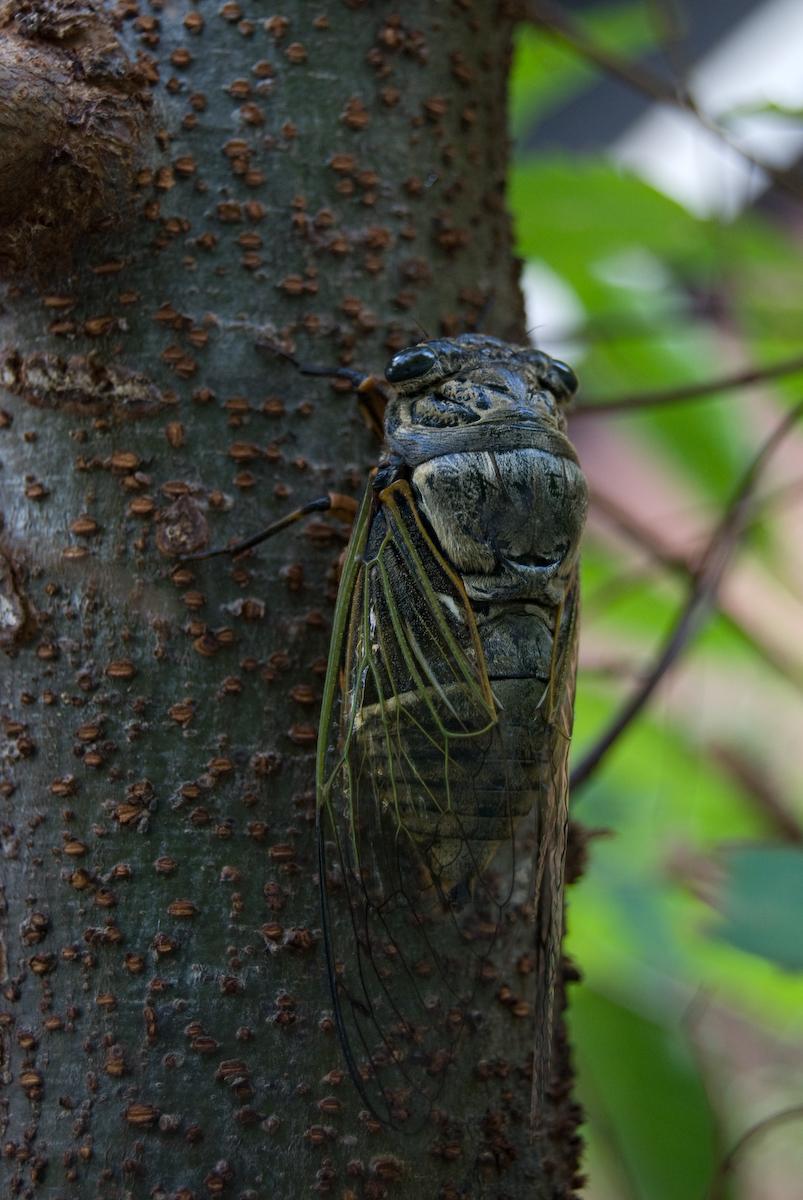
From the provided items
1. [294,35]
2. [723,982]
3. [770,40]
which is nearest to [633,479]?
[770,40]

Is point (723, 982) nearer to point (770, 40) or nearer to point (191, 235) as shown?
point (191, 235)

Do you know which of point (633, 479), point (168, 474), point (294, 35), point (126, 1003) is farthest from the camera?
point (633, 479)

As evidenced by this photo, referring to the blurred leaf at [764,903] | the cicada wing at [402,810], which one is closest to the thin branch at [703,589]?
the blurred leaf at [764,903]

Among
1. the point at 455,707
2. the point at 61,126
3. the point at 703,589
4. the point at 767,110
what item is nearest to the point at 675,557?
the point at 703,589

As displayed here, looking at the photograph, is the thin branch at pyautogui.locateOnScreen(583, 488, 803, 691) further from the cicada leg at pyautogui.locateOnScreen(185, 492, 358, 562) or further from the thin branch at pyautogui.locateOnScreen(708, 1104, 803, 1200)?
the cicada leg at pyautogui.locateOnScreen(185, 492, 358, 562)

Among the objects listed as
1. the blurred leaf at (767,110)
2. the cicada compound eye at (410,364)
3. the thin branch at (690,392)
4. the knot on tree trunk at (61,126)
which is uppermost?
the blurred leaf at (767,110)

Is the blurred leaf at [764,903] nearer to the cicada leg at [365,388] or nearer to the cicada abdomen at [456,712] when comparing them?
the cicada abdomen at [456,712]
